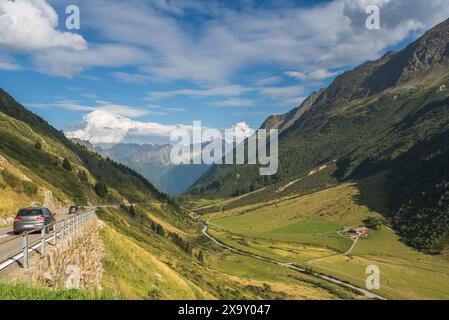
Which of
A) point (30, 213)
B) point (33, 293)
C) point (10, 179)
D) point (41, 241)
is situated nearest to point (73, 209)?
point (10, 179)

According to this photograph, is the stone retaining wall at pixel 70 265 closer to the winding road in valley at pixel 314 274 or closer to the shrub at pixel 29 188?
the shrub at pixel 29 188

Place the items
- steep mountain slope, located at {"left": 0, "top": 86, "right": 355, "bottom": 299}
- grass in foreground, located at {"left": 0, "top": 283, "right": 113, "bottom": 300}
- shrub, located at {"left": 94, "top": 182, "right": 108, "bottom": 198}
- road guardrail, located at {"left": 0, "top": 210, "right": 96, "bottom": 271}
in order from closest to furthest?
grass in foreground, located at {"left": 0, "top": 283, "right": 113, "bottom": 300} → road guardrail, located at {"left": 0, "top": 210, "right": 96, "bottom": 271} → steep mountain slope, located at {"left": 0, "top": 86, "right": 355, "bottom": 299} → shrub, located at {"left": 94, "top": 182, "right": 108, "bottom": 198}

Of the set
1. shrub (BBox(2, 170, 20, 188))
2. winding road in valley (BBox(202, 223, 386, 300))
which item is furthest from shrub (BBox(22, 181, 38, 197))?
winding road in valley (BBox(202, 223, 386, 300))

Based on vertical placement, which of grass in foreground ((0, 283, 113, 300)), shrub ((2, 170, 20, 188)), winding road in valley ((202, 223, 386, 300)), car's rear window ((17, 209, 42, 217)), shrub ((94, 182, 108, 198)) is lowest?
winding road in valley ((202, 223, 386, 300))

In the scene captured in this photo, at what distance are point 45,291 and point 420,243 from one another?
666ft

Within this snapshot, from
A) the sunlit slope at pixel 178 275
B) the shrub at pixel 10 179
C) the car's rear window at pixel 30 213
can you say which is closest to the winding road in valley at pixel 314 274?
the sunlit slope at pixel 178 275

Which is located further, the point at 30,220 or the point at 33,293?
the point at 30,220

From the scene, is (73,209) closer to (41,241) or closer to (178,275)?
(178,275)

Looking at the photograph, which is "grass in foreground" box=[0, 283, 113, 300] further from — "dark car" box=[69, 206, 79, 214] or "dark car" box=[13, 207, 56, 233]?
"dark car" box=[69, 206, 79, 214]

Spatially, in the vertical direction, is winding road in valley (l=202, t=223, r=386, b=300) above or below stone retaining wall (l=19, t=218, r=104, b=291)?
below
